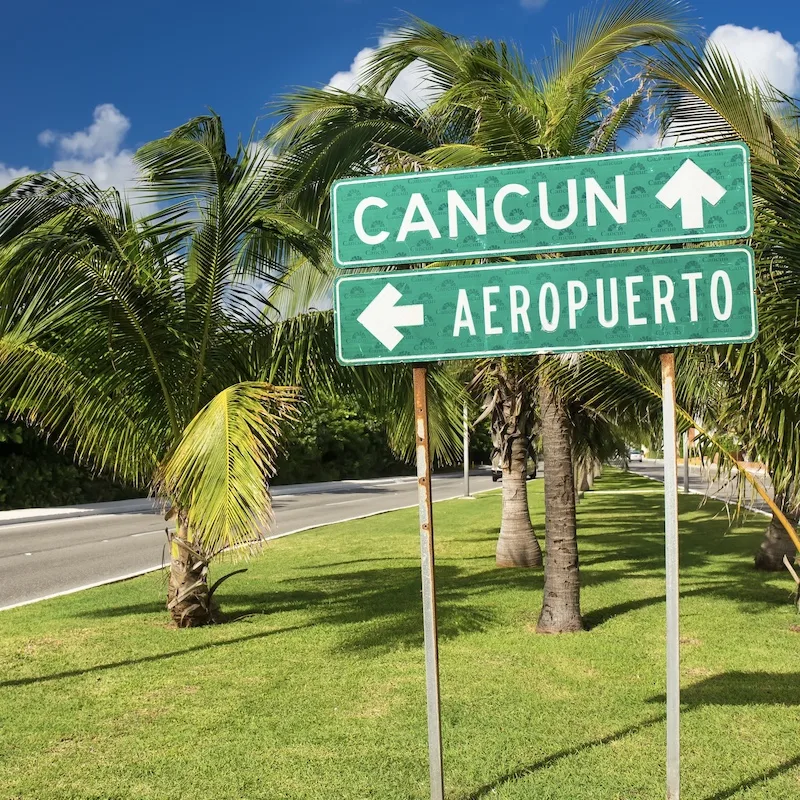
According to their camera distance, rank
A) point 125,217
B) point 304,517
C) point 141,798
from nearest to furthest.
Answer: point 141,798 → point 125,217 → point 304,517

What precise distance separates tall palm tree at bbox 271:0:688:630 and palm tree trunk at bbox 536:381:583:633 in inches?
0.5

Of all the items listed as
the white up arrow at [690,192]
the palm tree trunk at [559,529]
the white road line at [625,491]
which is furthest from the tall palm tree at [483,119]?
the white road line at [625,491]

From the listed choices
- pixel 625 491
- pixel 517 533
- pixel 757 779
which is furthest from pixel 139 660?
pixel 625 491

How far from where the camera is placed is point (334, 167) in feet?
32.0

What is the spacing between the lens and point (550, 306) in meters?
4.05

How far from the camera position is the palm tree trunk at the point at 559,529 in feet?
28.1

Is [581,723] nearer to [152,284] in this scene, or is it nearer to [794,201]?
[794,201]

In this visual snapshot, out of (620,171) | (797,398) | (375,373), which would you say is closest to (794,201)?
(797,398)

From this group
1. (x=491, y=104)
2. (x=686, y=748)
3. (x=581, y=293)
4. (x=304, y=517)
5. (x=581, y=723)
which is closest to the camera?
(x=581, y=293)

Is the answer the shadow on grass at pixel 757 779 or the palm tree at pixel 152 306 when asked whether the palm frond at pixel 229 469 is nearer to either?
the palm tree at pixel 152 306

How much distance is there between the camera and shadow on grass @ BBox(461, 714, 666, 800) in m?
4.63

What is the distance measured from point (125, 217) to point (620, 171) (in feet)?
21.7

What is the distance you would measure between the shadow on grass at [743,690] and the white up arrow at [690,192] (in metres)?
3.69

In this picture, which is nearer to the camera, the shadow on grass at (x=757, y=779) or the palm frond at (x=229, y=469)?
the shadow on grass at (x=757, y=779)
